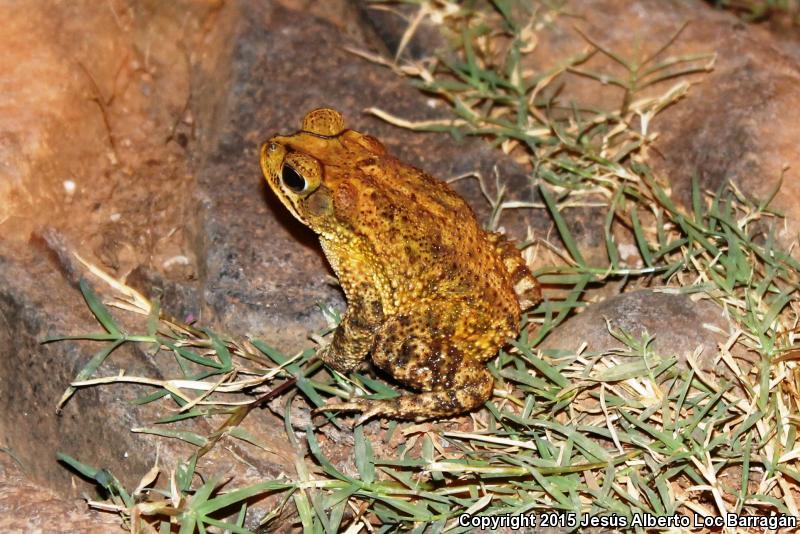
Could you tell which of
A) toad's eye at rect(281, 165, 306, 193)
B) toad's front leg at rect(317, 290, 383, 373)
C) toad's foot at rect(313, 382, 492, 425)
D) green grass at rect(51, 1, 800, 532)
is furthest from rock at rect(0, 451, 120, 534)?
toad's eye at rect(281, 165, 306, 193)

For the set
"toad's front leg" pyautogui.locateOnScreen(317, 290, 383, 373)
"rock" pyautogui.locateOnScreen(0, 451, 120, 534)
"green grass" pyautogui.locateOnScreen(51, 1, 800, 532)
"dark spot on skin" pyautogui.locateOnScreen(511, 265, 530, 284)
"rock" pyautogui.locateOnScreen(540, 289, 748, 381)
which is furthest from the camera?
"dark spot on skin" pyautogui.locateOnScreen(511, 265, 530, 284)

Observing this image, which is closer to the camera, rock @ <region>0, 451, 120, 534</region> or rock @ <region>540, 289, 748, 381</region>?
rock @ <region>0, 451, 120, 534</region>

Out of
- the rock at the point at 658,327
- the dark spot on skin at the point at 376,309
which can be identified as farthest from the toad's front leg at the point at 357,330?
the rock at the point at 658,327

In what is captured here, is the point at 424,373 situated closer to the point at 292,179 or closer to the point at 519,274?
the point at 519,274

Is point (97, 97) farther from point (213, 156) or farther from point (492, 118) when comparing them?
point (492, 118)

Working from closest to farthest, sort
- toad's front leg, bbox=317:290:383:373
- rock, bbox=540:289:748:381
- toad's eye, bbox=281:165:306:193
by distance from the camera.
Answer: toad's eye, bbox=281:165:306:193, toad's front leg, bbox=317:290:383:373, rock, bbox=540:289:748:381

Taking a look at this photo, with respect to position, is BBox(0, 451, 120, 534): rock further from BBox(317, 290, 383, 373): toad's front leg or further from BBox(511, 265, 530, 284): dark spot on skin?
BBox(511, 265, 530, 284): dark spot on skin

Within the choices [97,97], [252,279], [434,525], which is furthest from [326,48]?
[434,525]
